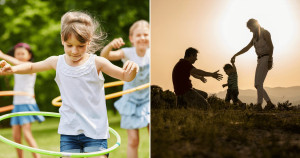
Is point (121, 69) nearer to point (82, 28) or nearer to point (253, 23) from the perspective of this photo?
point (82, 28)

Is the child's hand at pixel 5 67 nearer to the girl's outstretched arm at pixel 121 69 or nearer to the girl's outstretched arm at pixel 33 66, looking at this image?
the girl's outstretched arm at pixel 33 66

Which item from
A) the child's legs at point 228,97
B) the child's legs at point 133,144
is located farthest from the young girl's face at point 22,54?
the child's legs at point 228,97

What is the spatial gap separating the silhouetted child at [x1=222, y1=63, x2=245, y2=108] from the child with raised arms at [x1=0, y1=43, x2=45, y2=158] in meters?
2.42

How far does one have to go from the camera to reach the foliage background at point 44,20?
30.2 feet

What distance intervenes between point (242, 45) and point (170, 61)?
2.38 feet

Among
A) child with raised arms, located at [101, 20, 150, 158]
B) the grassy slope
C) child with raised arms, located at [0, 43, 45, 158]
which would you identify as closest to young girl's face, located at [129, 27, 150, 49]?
child with raised arms, located at [101, 20, 150, 158]

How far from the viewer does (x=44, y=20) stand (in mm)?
9281

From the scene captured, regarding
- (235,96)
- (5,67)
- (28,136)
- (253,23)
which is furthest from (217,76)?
(28,136)

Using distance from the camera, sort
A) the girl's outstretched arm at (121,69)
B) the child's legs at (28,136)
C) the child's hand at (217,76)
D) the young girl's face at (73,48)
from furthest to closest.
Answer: the child's legs at (28,136) < the child's hand at (217,76) < the young girl's face at (73,48) < the girl's outstretched arm at (121,69)

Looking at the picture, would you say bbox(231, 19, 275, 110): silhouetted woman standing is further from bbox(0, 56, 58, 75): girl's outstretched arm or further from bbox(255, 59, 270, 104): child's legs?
bbox(0, 56, 58, 75): girl's outstretched arm

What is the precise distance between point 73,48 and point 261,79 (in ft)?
6.13

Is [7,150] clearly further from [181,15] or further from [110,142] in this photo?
[181,15]

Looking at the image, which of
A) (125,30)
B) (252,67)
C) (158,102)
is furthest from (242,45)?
(125,30)

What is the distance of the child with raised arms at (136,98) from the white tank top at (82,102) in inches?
50.4
